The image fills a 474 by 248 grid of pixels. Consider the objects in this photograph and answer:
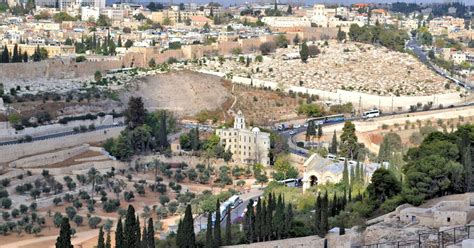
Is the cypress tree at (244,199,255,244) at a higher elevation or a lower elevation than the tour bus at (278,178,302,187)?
higher

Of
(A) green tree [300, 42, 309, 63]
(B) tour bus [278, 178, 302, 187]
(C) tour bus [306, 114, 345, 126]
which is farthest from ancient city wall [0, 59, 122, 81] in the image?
(B) tour bus [278, 178, 302, 187]

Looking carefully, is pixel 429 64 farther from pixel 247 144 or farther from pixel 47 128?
pixel 47 128

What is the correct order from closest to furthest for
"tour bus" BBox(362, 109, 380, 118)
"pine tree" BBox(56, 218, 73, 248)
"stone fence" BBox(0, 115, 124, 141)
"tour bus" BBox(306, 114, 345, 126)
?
"pine tree" BBox(56, 218, 73, 248) → "stone fence" BBox(0, 115, 124, 141) → "tour bus" BBox(306, 114, 345, 126) → "tour bus" BBox(362, 109, 380, 118)

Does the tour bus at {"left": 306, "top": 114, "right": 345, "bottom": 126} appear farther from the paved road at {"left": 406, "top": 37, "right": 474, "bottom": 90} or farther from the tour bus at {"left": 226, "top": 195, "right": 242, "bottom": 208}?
the tour bus at {"left": 226, "top": 195, "right": 242, "bottom": 208}

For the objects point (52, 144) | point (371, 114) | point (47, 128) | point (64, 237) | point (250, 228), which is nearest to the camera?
point (64, 237)

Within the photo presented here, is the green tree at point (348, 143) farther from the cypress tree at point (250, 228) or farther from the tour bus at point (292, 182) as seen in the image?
the cypress tree at point (250, 228)

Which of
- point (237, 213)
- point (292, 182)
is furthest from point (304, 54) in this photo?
point (237, 213)
